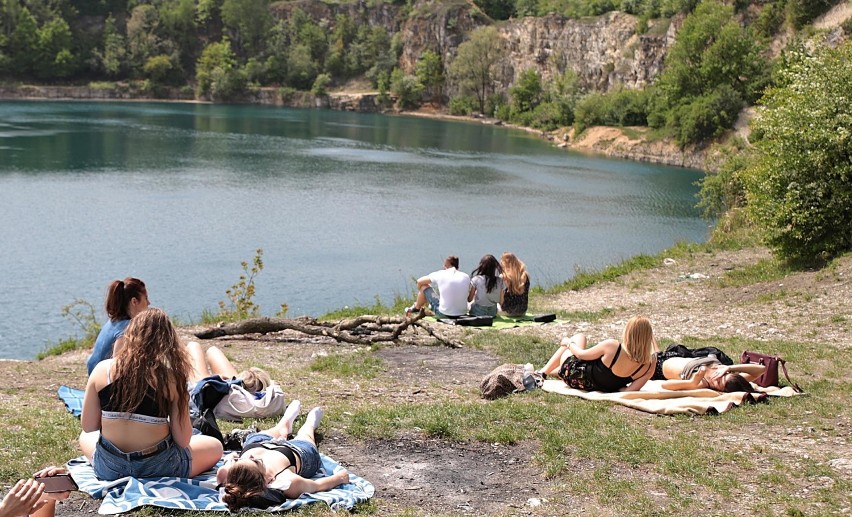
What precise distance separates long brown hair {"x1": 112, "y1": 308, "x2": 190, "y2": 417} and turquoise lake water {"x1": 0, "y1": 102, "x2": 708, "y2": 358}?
44.8 ft

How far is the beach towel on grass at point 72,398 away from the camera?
9.23 metres

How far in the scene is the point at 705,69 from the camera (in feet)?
224

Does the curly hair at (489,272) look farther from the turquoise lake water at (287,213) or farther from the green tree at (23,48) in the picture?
the green tree at (23,48)

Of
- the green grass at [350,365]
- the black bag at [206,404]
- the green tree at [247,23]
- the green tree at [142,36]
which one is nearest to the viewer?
the black bag at [206,404]

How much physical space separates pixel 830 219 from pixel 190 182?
1325 inches

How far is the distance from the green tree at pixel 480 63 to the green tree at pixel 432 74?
4.66 m

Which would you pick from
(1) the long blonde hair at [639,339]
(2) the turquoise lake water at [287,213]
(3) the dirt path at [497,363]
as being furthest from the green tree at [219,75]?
(1) the long blonde hair at [639,339]

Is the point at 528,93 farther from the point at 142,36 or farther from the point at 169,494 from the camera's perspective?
the point at 169,494

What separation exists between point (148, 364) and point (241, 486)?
1.10 meters

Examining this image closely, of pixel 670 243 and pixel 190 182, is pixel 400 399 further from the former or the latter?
pixel 190 182

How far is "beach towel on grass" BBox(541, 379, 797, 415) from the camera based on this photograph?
32.3 feet

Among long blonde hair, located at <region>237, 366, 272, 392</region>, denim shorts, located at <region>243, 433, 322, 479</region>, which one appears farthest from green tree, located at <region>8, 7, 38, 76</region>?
denim shorts, located at <region>243, 433, 322, 479</region>

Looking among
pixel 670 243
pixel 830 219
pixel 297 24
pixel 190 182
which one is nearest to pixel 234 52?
pixel 297 24

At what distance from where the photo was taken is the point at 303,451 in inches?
287
